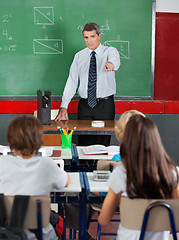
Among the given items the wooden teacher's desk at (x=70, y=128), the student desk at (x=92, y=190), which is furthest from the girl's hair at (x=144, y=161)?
the wooden teacher's desk at (x=70, y=128)

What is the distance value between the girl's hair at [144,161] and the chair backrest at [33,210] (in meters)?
0.39

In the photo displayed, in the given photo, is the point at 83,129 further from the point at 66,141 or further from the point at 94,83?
the point at 94,83

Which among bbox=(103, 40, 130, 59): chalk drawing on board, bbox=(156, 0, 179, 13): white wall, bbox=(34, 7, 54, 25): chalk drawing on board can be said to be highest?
bbox=(156, 0, 179, 13): white wall

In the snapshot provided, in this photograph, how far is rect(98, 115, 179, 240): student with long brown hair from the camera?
1.73 metres

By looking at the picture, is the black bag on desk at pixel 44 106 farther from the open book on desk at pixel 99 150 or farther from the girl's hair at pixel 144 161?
the girl's hair at pixel 144 161

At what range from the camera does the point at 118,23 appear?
5.32 m

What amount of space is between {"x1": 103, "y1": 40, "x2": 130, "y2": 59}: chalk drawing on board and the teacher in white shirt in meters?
0.51

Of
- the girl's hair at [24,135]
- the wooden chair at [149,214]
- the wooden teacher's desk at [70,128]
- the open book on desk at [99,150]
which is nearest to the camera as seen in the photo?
the wooden chair at [149,214]

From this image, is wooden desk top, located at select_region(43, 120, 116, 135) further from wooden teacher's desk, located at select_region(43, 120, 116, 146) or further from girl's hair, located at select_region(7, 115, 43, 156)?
girl's hair, located at select_region(7, 115, 43, 156)

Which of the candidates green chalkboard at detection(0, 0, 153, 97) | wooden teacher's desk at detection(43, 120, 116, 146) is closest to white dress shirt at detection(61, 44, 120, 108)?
green chalkboard at detection(0, 0, 153, 97)

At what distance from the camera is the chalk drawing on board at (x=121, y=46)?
17.5 ft

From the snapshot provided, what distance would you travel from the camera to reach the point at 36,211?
1707mm

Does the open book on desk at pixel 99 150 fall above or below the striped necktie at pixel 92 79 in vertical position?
below

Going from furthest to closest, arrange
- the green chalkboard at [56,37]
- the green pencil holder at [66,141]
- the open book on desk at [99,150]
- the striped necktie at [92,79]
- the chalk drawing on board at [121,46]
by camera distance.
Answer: the chalk drawing on board at [121,46], the green chalkboard at [56,37], the striped necktie at [92,79], the green pencil holder at [66,141], the open book on desk at [99,150]
